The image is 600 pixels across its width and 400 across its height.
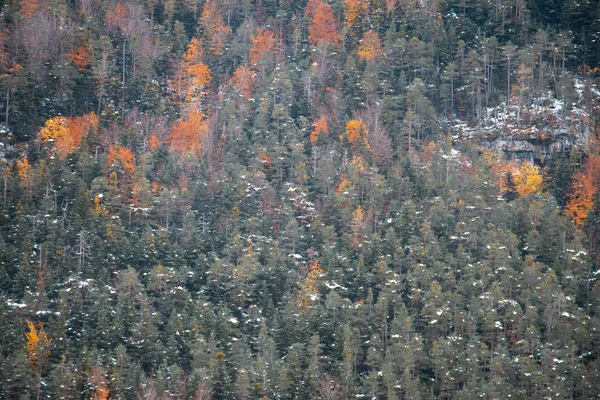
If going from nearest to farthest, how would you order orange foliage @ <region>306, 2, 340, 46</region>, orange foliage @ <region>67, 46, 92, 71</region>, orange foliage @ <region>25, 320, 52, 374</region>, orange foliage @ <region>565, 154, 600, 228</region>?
orange foliage @ <region>25, 320, 52, 374</region>
orange foliage @ <region>565, 154, 600, 228</region>
orange foliage @ <region>67, 46, 92, 71</region>
orange foliage @ <region>306, 2, 340, 46</region>

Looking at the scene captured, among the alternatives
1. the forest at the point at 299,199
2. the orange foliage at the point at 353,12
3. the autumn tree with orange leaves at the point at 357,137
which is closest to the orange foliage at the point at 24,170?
the forest at the point at 299,199

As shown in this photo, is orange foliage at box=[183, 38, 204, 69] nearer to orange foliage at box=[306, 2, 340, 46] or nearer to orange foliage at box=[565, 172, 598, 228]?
orange foliage at box=[306, 2, 340, 46]

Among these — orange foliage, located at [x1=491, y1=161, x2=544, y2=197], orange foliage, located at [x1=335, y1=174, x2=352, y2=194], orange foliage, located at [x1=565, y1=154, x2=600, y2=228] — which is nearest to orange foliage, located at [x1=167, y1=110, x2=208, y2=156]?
orange foliage, located at [x1=335, y1=174, x2=352, y2=194]

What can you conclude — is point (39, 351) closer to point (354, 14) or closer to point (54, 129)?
point (54, 129)

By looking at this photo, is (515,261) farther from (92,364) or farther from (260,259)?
(92,364)

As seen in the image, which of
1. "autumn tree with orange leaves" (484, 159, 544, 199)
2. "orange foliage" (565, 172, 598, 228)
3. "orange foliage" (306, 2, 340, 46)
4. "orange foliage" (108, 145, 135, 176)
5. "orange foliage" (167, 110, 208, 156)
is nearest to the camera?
"orange foliage" (565, 172, 598, 228)

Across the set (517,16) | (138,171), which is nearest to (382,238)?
(138,171)

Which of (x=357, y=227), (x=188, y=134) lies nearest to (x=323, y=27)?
(x=188, y=134)
